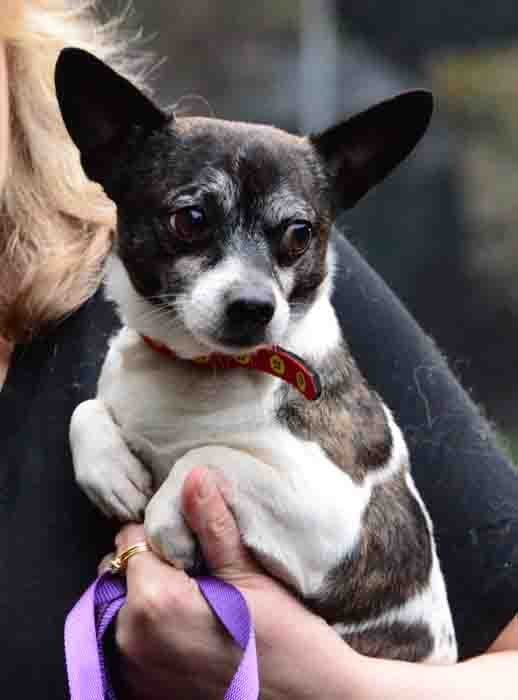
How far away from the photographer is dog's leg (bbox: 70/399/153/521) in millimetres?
2227

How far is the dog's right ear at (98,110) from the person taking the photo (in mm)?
2189

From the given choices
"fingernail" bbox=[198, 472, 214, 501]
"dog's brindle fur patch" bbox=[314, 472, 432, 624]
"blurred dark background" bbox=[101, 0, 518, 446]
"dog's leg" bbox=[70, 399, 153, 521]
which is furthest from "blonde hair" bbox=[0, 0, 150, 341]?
"blurred dark background" bbox=[101, 0, 518, 446]

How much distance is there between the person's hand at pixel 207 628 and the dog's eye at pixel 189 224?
15.1 inches

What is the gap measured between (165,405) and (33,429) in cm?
A: 28

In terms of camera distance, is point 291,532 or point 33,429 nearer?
point 291,532

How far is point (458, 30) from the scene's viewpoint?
7.70 metres

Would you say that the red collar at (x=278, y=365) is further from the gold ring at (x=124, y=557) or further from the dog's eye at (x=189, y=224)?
the gold ring at (x=124, y=557)

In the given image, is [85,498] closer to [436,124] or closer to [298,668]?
[298,668]

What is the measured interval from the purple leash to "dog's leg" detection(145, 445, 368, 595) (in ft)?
0.28

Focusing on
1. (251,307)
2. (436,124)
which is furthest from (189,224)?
(436,124)

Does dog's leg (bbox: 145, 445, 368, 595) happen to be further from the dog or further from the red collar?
the red collar

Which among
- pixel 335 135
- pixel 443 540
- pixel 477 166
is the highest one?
pixel 335 135

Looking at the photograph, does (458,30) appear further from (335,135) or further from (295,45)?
(335,135)

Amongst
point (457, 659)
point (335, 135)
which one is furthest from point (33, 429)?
point (457, 659)
